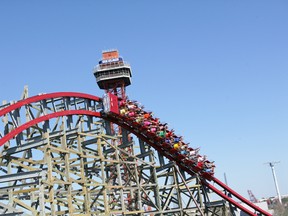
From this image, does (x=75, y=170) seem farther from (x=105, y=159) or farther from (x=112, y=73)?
(x=112, y=73)

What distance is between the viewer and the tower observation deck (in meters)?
66.6

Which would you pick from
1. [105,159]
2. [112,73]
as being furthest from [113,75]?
[105,159]

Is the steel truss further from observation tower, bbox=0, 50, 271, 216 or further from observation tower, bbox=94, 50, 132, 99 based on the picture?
observation tower, bbox=94, 50, 132, 99

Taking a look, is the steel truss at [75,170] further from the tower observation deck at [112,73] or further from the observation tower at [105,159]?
the tower observation deck at [112,73]

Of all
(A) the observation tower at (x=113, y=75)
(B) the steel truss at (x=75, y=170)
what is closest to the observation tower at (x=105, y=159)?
(B) the steel truss at (x=75, y=170)

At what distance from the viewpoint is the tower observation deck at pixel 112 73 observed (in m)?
66.6

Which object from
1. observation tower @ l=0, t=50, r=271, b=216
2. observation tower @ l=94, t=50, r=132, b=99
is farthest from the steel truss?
observation tower @ l=94, t=50, r=132, b=99

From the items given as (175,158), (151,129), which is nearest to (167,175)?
(175,158)

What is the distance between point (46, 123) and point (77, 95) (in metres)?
4.08

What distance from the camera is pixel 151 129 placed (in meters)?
28.7

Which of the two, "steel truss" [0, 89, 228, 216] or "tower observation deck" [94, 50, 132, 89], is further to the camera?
"tower observation deck" [94, 50, 132, 89]

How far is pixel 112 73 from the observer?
6700 centimetres

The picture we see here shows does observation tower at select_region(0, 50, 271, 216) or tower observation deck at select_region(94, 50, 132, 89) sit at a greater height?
tower observation deck at select_region(94, 50, 132, 89)

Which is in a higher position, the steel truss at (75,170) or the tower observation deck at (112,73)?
the tower observation deck at (112,73)
